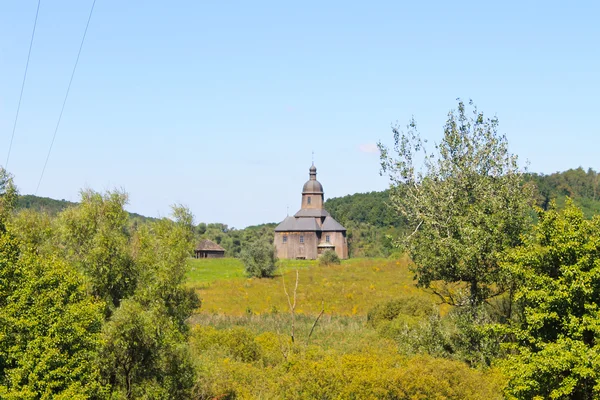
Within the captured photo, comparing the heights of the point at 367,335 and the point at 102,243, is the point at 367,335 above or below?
below

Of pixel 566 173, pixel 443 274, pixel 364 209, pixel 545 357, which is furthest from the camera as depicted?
pixel 364 209

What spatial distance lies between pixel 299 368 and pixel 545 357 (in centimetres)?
738

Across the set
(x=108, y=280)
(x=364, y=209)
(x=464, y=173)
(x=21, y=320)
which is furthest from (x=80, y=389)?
(x=364, y=209)

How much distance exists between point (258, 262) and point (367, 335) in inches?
1099

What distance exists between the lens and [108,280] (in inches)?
912

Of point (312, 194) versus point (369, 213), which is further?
point (369, 213)

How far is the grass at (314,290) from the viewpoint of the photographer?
4728 cm

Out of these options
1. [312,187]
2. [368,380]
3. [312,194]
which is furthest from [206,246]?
[368,380]

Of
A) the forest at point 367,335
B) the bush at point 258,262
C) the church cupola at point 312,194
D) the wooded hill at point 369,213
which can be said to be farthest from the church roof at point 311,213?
the forest at point 367,335

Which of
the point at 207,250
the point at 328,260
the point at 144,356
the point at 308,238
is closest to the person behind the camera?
the point at 144,356

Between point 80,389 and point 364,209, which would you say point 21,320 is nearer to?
point 80,389

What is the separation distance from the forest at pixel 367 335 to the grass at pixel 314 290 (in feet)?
46.0

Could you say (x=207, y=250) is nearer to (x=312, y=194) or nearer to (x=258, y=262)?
(x=312, y=194)

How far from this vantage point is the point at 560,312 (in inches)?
727
